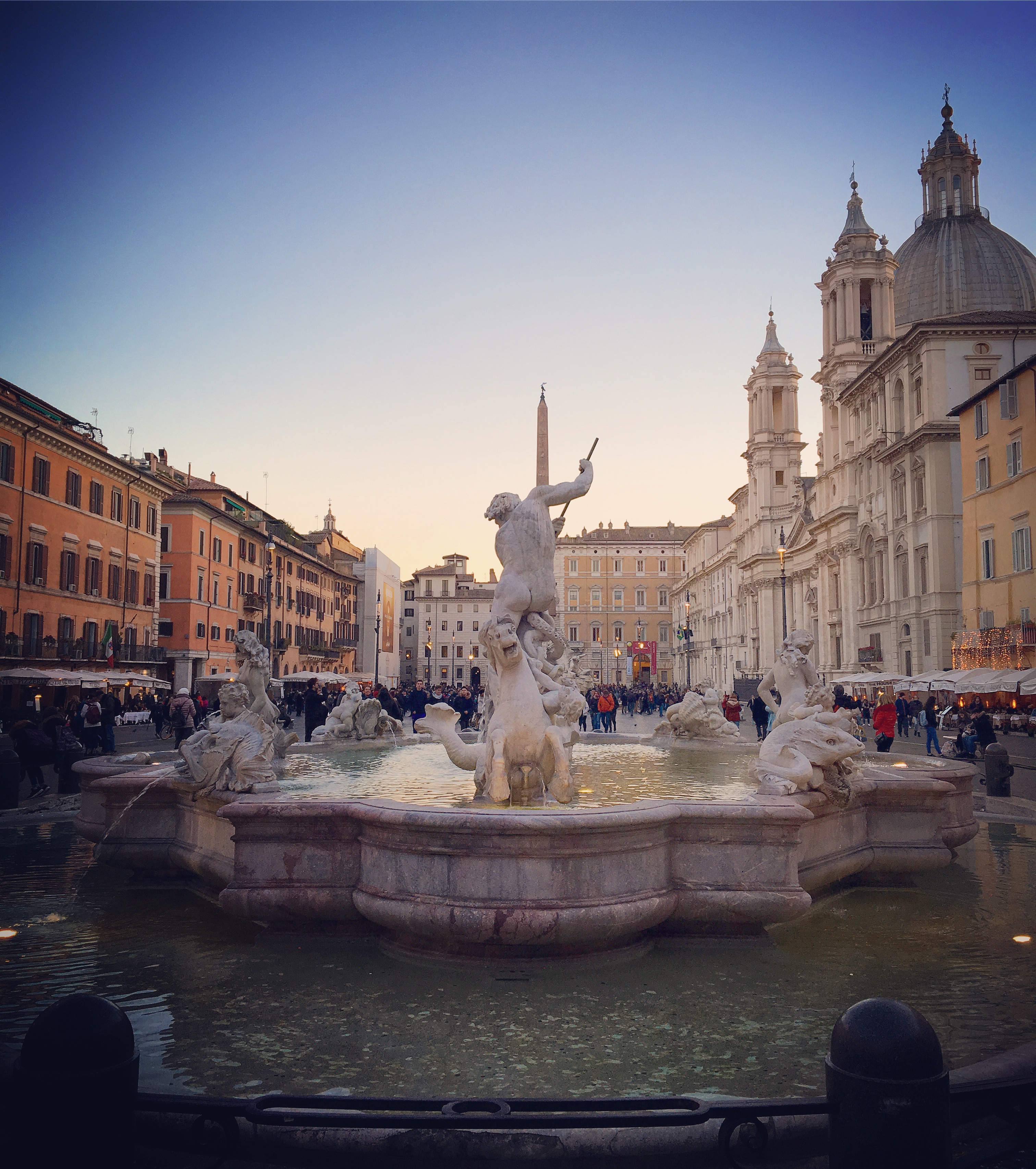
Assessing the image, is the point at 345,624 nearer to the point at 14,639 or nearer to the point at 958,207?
the point at 14,639

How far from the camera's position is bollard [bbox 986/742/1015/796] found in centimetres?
1129

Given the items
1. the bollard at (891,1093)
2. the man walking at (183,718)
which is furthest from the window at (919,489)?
the bollard at (891,1093)

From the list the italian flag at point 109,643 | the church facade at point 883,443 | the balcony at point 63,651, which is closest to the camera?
the balcony at point 63,651

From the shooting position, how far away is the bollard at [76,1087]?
2318 mm

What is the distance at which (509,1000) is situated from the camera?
4227 millimetres

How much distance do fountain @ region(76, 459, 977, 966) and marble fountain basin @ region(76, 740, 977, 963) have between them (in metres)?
0.01

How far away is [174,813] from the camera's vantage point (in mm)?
6355

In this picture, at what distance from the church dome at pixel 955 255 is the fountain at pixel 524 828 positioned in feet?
166

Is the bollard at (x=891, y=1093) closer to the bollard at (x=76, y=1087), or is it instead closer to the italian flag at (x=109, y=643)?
the bollard at (x=76, y=1087)

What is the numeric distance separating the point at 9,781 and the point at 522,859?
829 centimetres

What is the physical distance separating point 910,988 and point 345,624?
7193 centimetres

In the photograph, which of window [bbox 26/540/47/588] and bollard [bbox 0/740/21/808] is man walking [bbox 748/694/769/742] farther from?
window [bbox 26/540/47/588]

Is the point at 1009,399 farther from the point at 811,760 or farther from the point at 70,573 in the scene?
the point at 70,573

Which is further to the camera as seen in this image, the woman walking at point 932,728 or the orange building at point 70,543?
the orange building at point 70,543
